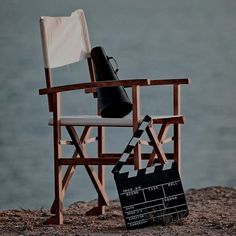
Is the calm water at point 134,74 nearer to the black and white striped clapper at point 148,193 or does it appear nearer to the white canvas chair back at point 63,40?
the white canvas chair back at point 63,40

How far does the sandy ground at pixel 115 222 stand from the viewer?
402 cm

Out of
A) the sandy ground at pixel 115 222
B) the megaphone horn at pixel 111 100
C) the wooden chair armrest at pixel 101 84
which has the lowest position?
the sandy ground at pixel 115 222

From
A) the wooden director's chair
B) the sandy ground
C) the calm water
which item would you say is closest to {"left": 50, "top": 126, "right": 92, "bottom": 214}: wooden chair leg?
the wooden director's chair

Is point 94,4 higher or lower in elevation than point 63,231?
higher

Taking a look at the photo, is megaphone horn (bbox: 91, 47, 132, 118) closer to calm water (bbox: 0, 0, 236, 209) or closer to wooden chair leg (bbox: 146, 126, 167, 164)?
wooden chair leg (bbox: 146, 126, 167, 164)

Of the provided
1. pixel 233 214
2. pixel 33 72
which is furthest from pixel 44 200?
pixel 233 214

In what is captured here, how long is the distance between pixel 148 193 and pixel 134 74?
12.9ft

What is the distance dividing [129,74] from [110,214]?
3.47 meters

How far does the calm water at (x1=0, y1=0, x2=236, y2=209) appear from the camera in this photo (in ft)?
22.9

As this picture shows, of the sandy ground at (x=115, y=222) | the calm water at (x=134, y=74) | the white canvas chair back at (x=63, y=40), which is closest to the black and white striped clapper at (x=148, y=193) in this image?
the sandy ground at (x=115, y=222)

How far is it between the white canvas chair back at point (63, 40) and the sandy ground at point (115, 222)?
0.77 m

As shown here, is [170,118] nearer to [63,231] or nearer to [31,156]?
[63,231]

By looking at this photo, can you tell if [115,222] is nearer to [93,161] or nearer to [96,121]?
[93,161]

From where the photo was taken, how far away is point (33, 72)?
7.78m
